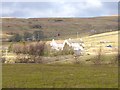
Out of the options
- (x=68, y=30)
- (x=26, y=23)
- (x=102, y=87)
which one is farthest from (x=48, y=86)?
(x=26, y=23)

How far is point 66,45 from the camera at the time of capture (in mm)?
70500

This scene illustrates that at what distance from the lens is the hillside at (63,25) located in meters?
119

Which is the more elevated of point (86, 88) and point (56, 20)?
point (56, 20)

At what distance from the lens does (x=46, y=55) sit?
61.5 metres

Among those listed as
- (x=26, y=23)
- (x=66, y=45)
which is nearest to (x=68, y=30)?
(x=26, y=23)

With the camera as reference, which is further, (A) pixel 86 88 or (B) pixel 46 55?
(B) pixel 46 55

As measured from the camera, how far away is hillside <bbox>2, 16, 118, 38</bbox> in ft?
390

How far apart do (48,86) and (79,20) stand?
13189 cm

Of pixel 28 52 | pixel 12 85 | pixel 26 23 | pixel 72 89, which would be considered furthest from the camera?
pixel 26 23

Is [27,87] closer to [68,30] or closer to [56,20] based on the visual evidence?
[68,30]

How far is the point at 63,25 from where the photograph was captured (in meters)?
134

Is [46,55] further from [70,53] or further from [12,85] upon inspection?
[12,85]

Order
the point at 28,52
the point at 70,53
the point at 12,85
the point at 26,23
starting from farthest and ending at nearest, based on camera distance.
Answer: the point at 26,23 < the point at 70,53 < the point at 28,52 < the point at 12,85

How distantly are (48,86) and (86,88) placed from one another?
6.08ft
